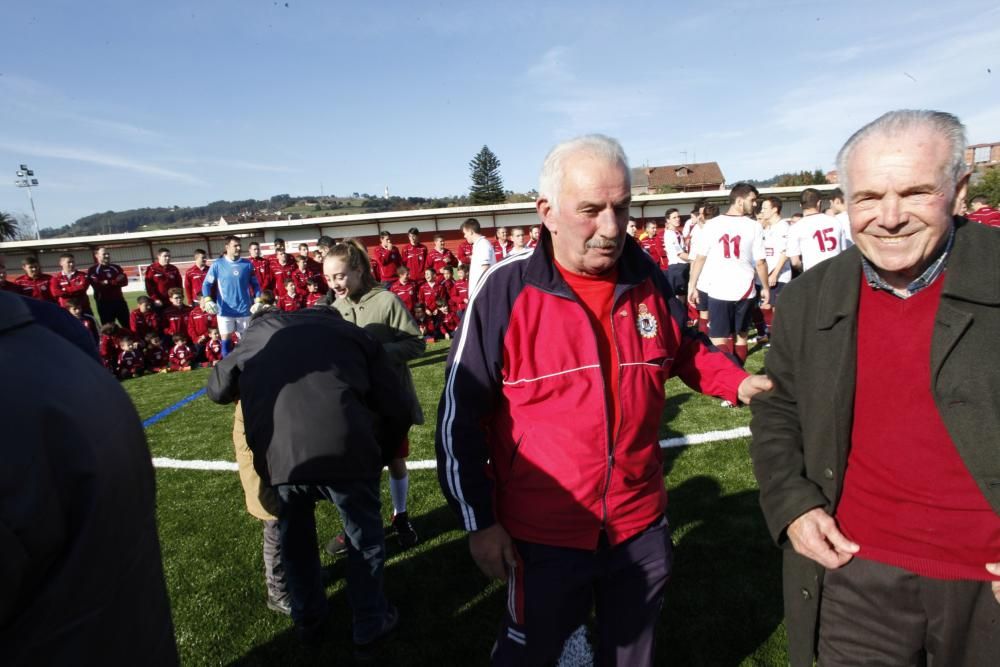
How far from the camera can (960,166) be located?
1442 millimetres

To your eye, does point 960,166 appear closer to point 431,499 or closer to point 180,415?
point 431,499

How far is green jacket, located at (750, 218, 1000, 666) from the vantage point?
1.40 m

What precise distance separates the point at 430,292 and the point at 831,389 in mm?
11703

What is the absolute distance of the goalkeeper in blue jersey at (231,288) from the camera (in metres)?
9.84

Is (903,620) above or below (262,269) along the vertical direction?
below

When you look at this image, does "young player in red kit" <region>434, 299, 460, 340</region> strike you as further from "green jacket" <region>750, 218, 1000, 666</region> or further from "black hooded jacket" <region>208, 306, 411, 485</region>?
"green jacket" <region>750, 218, 1000, 666</region>

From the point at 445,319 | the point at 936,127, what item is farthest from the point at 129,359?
the point at 936,127

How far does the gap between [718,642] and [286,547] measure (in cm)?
221

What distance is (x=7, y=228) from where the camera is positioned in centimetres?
6097

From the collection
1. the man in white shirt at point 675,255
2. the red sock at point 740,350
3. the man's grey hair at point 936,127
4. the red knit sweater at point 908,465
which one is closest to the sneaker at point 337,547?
the red knit sweater at point 908,465

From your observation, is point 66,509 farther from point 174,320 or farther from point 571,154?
point 174,320

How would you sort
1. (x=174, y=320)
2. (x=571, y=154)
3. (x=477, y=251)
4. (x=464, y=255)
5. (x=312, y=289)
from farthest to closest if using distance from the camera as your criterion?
(x=464, y=255) → (x=312, y=289) → (x=174, y=320) → (x=477, y=251) → (x=571, y=154)

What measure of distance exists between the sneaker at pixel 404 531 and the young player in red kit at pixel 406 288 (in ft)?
29.5

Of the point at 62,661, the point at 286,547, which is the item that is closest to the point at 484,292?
the point at 62,661
